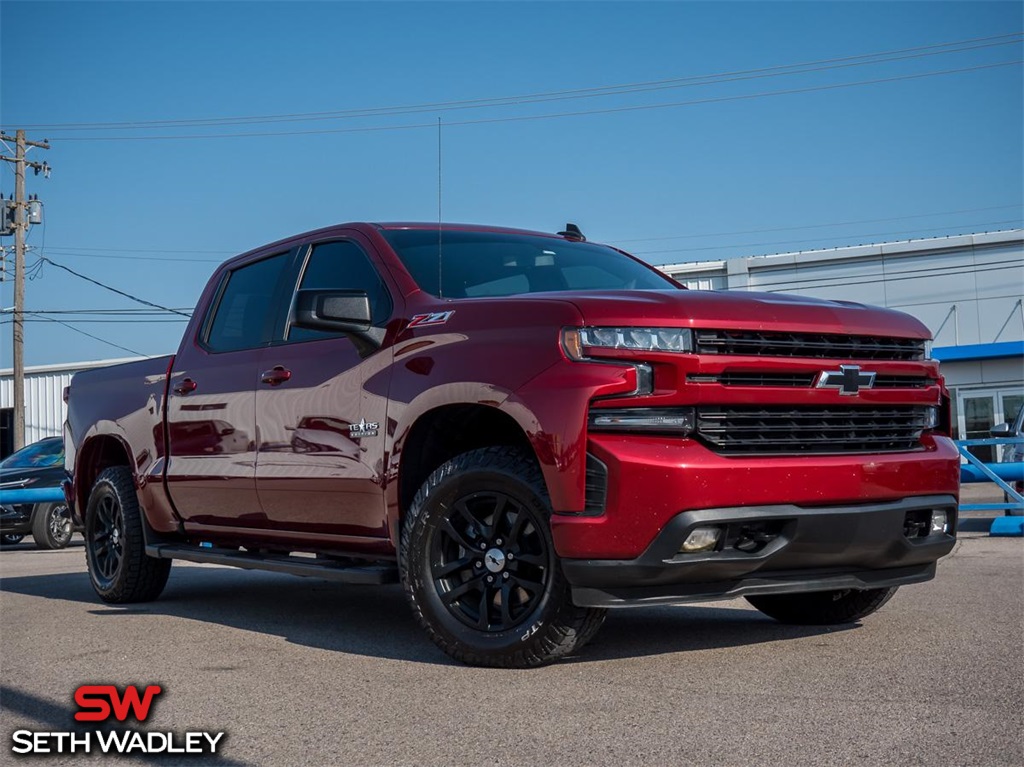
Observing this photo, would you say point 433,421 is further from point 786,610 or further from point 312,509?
point 786,610

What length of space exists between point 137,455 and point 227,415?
120cm

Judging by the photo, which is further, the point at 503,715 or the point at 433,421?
the point at 433,421

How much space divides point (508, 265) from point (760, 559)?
2165 millimetres

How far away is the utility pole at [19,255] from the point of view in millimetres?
29938

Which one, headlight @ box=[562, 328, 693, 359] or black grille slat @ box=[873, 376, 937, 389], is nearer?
headlight @ box=[562, 328, 693, 359]

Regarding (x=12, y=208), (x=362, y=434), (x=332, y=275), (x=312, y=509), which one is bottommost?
(x=312, y=509)

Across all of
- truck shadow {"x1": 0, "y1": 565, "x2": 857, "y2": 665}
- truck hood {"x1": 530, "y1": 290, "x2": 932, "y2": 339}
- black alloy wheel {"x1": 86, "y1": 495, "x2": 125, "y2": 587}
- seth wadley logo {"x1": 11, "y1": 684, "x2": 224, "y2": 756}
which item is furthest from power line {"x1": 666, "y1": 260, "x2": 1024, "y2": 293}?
seth wadley logo {"x1": 11, "y1": 684, "x2": 224, "y2": 756}

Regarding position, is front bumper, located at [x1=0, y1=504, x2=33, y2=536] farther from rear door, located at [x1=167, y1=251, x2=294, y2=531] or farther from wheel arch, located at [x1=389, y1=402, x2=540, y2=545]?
wheel arch, located at [x1=389, y1=402, x2=540, y2=545]

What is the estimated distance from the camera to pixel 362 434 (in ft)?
17.7

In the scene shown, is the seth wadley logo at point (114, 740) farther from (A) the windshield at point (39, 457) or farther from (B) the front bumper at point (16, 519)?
(A) the windshield at point (39, 457)

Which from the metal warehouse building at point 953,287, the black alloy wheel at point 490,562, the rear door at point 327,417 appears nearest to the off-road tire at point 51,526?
the rear door at point 327,417

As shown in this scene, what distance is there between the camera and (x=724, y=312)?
448 centimetres

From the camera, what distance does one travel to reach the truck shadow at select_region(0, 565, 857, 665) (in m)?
5.23

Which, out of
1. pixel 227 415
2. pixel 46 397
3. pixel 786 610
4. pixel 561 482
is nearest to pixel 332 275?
pixel 227 415
